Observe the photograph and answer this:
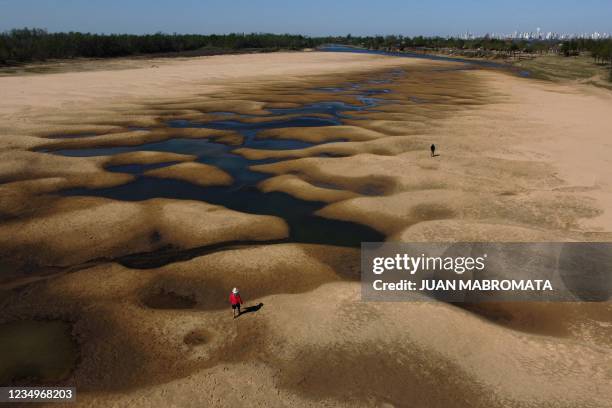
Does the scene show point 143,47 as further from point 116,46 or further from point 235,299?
point 235,299

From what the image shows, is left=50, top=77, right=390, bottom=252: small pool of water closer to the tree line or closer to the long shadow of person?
the long shadow of person

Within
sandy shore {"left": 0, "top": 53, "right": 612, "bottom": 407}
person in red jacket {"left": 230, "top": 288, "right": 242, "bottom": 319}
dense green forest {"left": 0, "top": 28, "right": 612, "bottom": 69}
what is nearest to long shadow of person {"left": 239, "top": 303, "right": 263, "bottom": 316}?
sandy shore {"left": 0, "top": 53, "right": 612, "bottom": 407}

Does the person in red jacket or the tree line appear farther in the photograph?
the tree line

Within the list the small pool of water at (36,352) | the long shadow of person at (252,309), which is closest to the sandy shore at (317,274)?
the long shadow of person at (252,309)

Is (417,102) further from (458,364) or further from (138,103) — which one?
(458,364)

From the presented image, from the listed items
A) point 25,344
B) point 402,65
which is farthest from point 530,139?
point 402,65

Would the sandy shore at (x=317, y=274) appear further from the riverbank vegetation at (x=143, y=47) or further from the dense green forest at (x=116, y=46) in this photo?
the dense green forest at (x=116, y=46)

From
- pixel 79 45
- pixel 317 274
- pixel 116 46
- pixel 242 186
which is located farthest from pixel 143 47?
pixel 317 274

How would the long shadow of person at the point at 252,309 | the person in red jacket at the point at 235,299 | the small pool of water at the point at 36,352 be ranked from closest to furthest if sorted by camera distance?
the small pool of water at the point at 36,352 < the person in red jacket at the point at 235,299 < the long shadow of person at the point at 252,309

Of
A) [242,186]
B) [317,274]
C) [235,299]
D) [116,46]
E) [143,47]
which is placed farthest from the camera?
[143,47]
